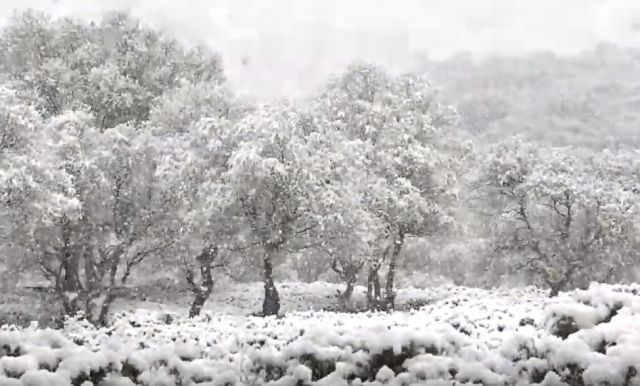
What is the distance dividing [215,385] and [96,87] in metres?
23.4

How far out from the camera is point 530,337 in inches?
281

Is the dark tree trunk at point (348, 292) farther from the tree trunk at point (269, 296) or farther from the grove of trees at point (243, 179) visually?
the tree trunk at point (269, 296)

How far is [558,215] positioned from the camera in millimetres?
30438

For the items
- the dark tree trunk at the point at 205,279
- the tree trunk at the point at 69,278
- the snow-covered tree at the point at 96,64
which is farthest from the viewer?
the snow-covered tree at the point at 96,64

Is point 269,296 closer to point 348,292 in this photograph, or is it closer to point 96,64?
point 348,292

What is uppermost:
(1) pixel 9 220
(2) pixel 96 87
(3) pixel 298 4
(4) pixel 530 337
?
(3) pixel 298 4

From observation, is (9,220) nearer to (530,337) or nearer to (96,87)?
(96,87)

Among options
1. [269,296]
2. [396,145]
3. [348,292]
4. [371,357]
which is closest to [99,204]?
[269,296]

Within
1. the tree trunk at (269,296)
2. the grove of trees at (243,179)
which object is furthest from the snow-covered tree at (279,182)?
the tree trunk at (269,296)

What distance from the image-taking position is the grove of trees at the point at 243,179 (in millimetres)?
22156

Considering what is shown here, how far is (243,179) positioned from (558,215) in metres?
15.7

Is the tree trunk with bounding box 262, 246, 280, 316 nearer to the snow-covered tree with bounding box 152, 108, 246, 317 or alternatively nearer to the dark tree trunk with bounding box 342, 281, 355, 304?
the snow-covered tree with bounding box 152, 108, 246, 317

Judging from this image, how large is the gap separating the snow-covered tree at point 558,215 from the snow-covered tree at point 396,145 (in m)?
3.13

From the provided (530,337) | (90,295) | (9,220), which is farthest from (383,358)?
(90,295)
